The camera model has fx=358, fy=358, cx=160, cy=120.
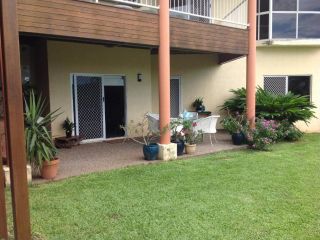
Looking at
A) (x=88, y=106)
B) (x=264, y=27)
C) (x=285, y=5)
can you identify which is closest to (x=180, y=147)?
(x=88, y=106)

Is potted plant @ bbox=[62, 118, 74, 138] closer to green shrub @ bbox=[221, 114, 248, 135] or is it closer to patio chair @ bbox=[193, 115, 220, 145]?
patio chair @ bbox=[193, 115, 220, 145]

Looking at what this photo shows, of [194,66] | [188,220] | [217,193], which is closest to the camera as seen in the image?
[188,220]

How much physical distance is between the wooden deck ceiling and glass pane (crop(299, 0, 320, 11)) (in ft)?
17.7

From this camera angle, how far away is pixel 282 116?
11.9 metres

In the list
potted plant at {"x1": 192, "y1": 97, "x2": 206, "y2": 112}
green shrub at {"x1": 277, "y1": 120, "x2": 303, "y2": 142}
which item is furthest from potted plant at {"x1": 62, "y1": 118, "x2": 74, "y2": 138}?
green shrub at {"x1": 277, "y1": 120, "x2": 303, "y2": 142}

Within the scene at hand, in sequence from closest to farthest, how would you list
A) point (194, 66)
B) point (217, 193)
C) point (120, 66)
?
point (217, 193) → point (120, 66) → point (194, 66)

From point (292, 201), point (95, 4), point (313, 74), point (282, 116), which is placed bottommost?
point (292, 201)

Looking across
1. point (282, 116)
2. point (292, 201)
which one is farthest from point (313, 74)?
point (292, 201)

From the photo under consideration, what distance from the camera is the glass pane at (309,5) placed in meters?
13.8

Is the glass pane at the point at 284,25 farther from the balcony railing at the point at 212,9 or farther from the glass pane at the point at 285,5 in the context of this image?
the balcony railing at the point at 212,9

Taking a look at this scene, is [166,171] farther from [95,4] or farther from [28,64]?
[28,64]

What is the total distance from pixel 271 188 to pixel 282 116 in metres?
6.47

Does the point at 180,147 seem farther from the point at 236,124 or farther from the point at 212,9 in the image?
the point at 212,9

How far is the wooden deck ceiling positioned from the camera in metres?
6.41
